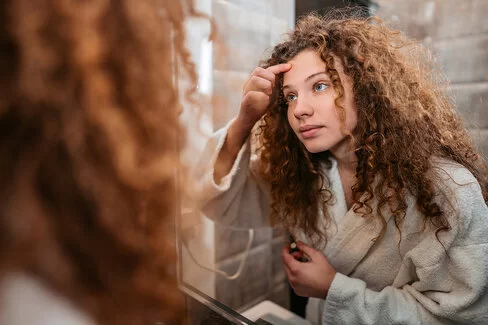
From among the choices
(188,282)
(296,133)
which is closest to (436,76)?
(296,133)

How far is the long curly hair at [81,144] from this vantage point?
0.30 m

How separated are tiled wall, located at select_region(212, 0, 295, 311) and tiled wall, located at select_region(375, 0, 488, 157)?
0.17 metres

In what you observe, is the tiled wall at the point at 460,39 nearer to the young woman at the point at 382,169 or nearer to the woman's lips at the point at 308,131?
the young woman at the point at 382,169

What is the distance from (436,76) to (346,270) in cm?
34

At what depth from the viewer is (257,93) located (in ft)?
1.66

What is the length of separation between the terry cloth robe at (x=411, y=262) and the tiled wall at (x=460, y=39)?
0.33 ft

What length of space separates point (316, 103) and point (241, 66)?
6.7 inches

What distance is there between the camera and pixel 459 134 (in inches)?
17.1

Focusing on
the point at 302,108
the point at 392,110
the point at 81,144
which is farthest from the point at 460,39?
the point at 81,144

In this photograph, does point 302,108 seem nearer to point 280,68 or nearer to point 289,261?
point 280,68

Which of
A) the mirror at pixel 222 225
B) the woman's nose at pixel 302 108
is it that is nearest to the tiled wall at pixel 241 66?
the mirror at pixel 222 225

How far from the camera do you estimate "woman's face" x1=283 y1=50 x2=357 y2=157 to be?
1.42 ft

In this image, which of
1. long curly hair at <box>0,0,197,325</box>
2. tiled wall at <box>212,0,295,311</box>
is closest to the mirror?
tiled wall at <box>212,0,295,311</box>

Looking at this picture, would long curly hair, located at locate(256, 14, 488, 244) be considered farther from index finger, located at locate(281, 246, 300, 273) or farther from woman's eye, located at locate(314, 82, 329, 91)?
index finger, located at locate(281, 246, 300, 273)
